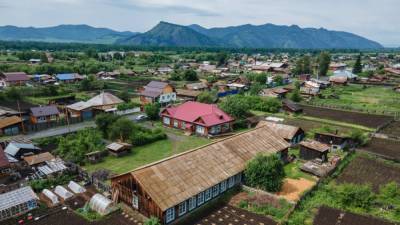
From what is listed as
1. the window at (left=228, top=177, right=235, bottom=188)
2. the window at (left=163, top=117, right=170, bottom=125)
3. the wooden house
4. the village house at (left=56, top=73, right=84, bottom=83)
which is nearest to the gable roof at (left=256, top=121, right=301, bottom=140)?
the wooden house

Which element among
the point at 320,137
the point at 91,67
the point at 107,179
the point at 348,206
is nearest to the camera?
the point at 348,206

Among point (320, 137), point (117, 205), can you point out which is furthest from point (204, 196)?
point (320, 137)

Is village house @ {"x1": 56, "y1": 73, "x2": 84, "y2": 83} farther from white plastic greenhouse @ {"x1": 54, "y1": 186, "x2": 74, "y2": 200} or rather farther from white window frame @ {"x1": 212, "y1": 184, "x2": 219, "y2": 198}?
white window frame @ {"x1": 212, "y1": 184, "x2": 219, "y2": 198}

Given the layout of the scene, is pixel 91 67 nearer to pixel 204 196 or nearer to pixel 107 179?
pixel 107 179

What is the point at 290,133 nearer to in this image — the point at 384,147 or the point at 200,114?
the point at 384,147

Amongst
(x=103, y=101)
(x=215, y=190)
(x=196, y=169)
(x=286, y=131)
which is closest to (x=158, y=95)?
(x=103, y=101)

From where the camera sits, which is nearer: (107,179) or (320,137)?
(107,179)

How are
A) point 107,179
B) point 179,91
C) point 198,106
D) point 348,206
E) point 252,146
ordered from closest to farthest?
point 348,206
point 107,179
point 252,146
point 198,106
point 179,91

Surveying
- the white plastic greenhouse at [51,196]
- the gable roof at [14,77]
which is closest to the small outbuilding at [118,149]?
the white plastic greenhouse at [51,196]
